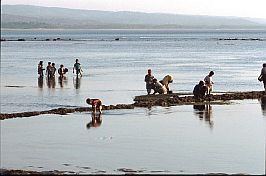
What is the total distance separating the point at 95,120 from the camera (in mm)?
25562

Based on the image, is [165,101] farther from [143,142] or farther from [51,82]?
[51,82]

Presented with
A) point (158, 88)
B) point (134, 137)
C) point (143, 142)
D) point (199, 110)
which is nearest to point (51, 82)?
point (158, 88)

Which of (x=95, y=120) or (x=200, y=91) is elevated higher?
(x=200, y=91)

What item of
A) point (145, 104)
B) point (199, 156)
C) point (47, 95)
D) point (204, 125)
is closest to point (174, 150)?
point (199, 156)

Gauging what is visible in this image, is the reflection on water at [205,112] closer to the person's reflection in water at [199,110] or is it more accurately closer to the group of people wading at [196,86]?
the person's reflection in water at [199,110]

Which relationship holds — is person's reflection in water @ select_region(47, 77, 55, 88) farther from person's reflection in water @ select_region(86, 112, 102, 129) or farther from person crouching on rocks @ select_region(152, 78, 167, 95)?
person's reflection in water @ select_region(86, 112, 102, 129)

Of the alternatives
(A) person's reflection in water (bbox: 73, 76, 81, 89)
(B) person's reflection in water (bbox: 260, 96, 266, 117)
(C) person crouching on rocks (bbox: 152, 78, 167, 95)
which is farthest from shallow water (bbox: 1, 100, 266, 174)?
(A) person's reflection in water (bbox: 73, 76, 81, 89)

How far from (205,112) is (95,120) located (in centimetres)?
459

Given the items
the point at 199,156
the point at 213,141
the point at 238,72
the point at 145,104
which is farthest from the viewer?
the point at 238,72

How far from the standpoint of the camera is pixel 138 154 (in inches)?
722

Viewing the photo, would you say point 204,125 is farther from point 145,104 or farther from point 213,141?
point 145,104

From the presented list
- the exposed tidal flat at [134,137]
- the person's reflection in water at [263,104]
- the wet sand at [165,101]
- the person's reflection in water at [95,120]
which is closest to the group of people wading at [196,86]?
the wet sand at [165,101]

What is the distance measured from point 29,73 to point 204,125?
108 feet

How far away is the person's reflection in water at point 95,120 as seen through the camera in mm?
24203
